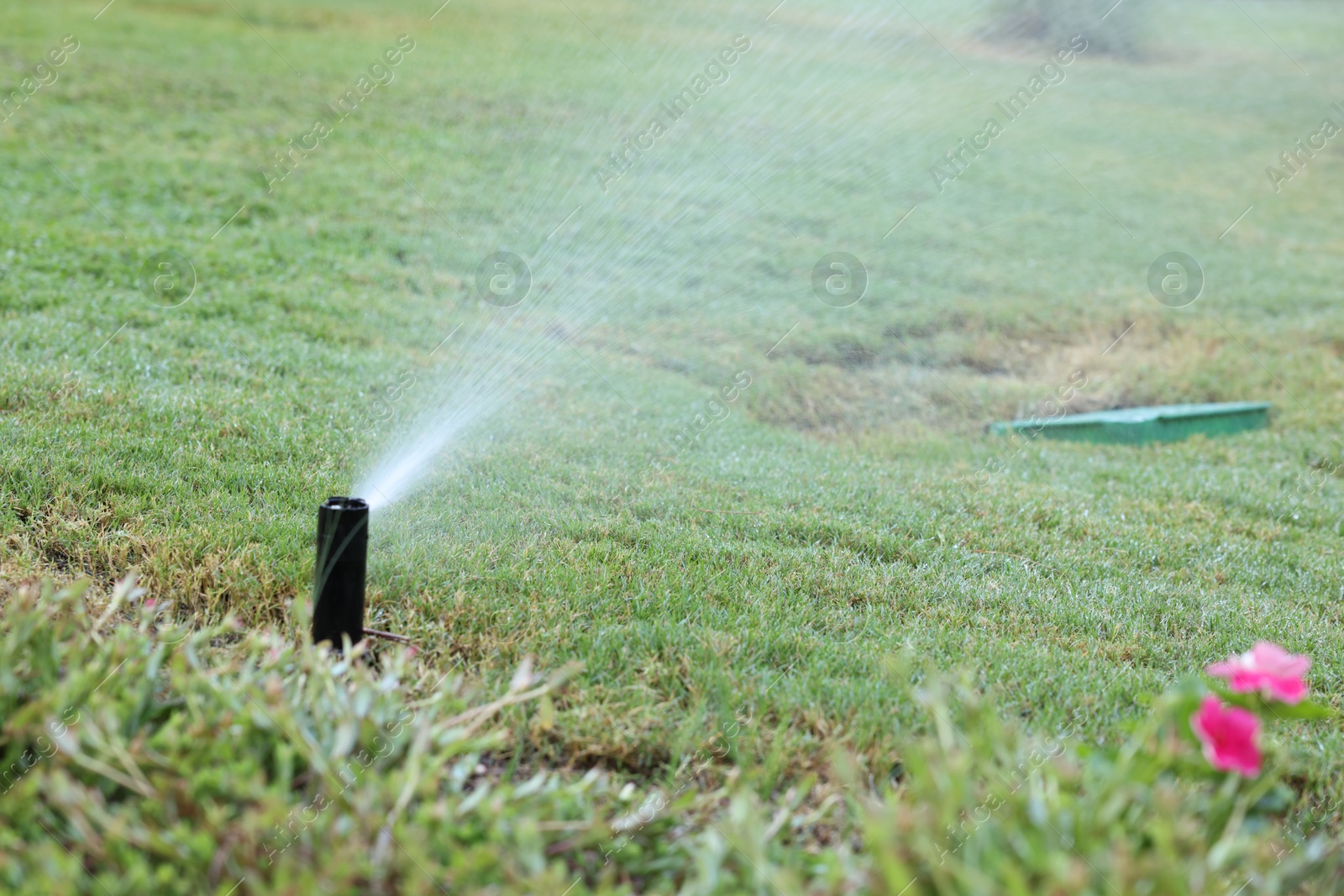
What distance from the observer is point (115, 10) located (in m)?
15.6

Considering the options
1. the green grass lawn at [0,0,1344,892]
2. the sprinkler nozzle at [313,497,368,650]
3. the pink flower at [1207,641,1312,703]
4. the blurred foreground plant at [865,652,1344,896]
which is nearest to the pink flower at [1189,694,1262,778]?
the blurred foreground plant at [865,652,1344,896]

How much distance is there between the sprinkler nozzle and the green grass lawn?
304 mm

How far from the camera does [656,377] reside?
7.45m

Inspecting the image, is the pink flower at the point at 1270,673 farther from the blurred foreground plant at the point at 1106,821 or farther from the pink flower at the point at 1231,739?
the pink flower at the point at 1231,739

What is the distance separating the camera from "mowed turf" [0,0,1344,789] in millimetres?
3604

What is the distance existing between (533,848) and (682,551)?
2313mm

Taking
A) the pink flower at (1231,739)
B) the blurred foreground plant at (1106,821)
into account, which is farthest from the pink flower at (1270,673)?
the pink flower at (1231,739)

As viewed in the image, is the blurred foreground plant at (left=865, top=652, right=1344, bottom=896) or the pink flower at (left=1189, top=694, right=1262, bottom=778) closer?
the blurred foreground plant at (left=865, top=652, right=1344, bottom=896)

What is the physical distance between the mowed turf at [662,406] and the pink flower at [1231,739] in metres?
1.04

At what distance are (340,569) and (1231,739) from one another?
2.26 meters

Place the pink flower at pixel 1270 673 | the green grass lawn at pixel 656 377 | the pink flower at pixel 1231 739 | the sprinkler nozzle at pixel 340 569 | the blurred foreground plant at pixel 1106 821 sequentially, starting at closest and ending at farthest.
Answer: the blurred foreground plant at pixel 1106 821
the pink flower at pixel 1231 739
the pink flower at pixel 1270 673
the sprinkler nozzle at pixel 340 569
the green grass lawn at pixel 656 377

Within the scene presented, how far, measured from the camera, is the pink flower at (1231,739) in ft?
6.62

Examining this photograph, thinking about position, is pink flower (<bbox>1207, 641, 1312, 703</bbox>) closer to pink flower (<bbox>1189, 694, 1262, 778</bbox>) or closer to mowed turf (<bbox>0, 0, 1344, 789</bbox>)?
pink flower (<bbox>1189, 694, 1262, 778</bbox>)

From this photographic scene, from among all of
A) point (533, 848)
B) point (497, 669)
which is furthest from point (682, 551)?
point (533, 848)
